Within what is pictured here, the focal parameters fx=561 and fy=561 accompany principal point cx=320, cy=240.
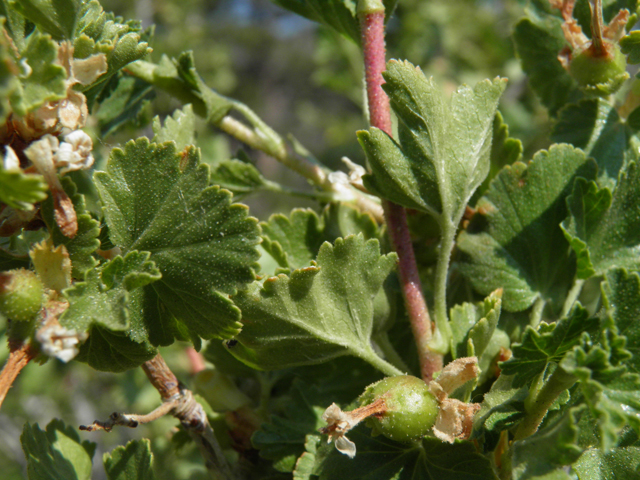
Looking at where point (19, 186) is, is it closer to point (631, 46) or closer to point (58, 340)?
point (58, 340)

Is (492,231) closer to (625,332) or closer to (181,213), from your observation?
(625,332)

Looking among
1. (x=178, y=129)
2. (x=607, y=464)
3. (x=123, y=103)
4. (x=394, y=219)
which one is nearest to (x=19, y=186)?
(x=178, y=129)

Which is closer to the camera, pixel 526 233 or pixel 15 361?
pixel 15 361

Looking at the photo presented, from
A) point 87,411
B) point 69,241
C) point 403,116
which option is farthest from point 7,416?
point 403,116

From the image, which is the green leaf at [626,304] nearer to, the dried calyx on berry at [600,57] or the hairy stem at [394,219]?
the hairy stem at [394,219]

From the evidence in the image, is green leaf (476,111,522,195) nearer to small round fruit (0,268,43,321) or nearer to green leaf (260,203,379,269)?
green leaf (260,203,379,269)

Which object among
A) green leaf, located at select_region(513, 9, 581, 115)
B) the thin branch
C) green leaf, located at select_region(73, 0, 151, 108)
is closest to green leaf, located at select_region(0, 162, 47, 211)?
green leaf, located at select_region(73, 0, 151, 108)
